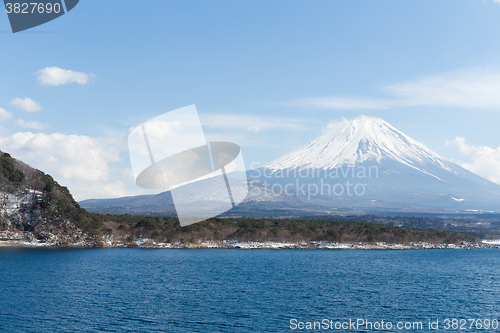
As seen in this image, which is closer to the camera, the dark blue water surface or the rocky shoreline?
the dark blue water surface

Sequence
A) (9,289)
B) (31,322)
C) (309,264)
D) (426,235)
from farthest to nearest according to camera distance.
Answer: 1. (426,235)
2. (309,264)
3. (9,289)
4. (31,322)

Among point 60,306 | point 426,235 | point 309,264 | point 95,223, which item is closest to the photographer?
point 60,306

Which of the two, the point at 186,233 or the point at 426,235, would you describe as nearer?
the point at 186,233

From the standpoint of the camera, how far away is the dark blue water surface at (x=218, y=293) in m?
37.8

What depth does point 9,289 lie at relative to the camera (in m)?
46.9

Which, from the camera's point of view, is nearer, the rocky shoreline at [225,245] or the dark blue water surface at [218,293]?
the dark blue water surface at [218,293]

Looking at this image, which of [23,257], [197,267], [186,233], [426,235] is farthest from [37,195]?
[426,235]

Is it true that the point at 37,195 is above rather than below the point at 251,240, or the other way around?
above

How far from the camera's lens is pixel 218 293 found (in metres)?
50.5

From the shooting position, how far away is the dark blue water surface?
37812 millimetres

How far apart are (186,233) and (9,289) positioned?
71843mm

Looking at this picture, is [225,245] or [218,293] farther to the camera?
[225,245]

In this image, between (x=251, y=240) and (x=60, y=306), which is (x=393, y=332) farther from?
(x=251, y=240)

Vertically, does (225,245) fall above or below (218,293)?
below
